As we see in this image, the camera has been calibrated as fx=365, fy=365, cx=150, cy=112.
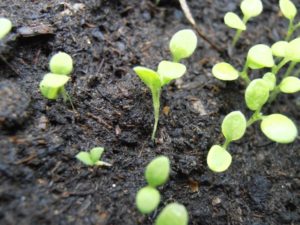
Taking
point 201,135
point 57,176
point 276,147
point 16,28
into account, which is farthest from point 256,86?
point 16,28

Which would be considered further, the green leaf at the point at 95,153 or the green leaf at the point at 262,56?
the green leaf at the point at 262,56

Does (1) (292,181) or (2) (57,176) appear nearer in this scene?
(2) (57,176)

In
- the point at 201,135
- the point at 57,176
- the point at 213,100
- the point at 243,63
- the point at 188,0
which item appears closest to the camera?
the point at 57,176

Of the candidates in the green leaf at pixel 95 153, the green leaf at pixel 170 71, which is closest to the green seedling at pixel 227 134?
the green leaf at pixel 170 71

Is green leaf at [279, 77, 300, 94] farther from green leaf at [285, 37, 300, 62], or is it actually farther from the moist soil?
the moist soil

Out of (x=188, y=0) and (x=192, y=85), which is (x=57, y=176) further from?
(x=188, y=0)

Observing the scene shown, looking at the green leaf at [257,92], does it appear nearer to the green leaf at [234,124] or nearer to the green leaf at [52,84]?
the green leaf at [234,124]
